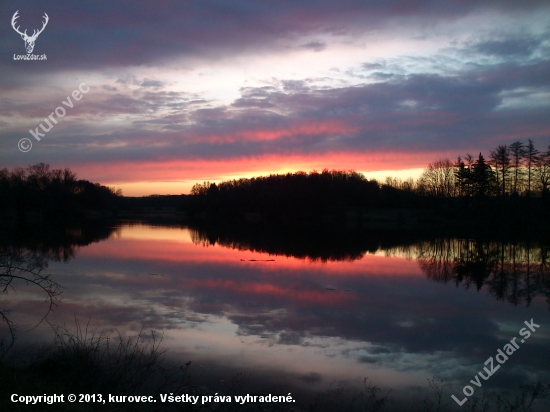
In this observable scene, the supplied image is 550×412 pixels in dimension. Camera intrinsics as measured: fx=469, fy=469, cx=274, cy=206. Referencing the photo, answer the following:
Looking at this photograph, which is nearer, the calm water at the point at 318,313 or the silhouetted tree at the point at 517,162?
the calm water at the point at 318,313

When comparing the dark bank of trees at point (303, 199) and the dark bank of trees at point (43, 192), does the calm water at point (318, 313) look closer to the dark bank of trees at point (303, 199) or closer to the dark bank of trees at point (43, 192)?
the dark bank of trees at point (43, 192)

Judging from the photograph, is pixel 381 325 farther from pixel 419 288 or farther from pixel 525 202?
pixel 525 202

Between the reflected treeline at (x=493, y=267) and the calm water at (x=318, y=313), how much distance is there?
0.10 meters

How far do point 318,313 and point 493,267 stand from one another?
1408 cm

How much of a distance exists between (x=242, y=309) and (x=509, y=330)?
733 cm

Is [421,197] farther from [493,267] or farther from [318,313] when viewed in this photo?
[318,313]

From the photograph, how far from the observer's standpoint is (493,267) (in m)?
23.9

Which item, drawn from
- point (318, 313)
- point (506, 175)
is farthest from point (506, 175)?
point (318, 313)

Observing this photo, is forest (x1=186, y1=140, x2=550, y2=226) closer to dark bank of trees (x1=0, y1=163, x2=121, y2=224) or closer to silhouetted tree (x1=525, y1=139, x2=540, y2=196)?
silhouetted tree (x1=525, y1=139, x2=540, y2=196)

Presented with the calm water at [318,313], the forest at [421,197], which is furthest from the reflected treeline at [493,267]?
the forest at [421,197]

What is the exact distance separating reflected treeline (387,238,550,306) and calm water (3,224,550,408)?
100 mm

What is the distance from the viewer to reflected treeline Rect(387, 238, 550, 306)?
18094 mm

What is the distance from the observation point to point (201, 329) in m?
11.5

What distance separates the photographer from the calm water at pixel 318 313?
9.16 m
